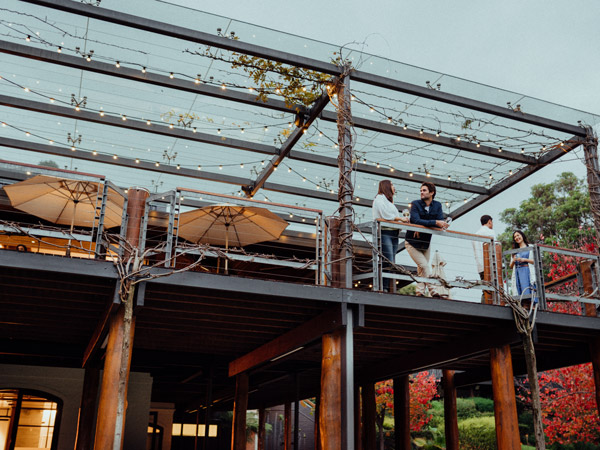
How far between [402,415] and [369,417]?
63 cm

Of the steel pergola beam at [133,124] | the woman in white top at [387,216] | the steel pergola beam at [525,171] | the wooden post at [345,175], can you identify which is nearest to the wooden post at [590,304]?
the steel pergola beam at [525,171]

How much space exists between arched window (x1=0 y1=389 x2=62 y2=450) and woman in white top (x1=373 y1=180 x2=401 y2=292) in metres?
7.12

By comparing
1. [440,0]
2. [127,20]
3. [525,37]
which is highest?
[440,0]

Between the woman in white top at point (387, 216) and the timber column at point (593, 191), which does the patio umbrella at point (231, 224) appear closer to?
the woman in white top at point (387, 216)

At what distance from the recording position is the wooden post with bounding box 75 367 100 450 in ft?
29.3

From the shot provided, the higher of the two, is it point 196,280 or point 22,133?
point 22,133

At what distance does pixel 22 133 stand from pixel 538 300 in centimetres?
839

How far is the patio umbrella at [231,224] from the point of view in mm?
8039

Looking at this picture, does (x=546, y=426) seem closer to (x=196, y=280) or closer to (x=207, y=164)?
(x=207, y=164)

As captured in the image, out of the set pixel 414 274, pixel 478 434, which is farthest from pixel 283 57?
pixel 478 434

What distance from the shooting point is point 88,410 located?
29.4ft

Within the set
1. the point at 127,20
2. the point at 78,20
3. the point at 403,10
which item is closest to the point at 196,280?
the point at 127,20

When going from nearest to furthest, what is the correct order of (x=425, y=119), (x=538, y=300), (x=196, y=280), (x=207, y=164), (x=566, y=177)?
(x=196, y=280) < (x=538, y=300) < (x=425, y=119) < (x=207, y=164) < (x=566, y=177)

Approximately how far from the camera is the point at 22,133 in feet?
32.1
